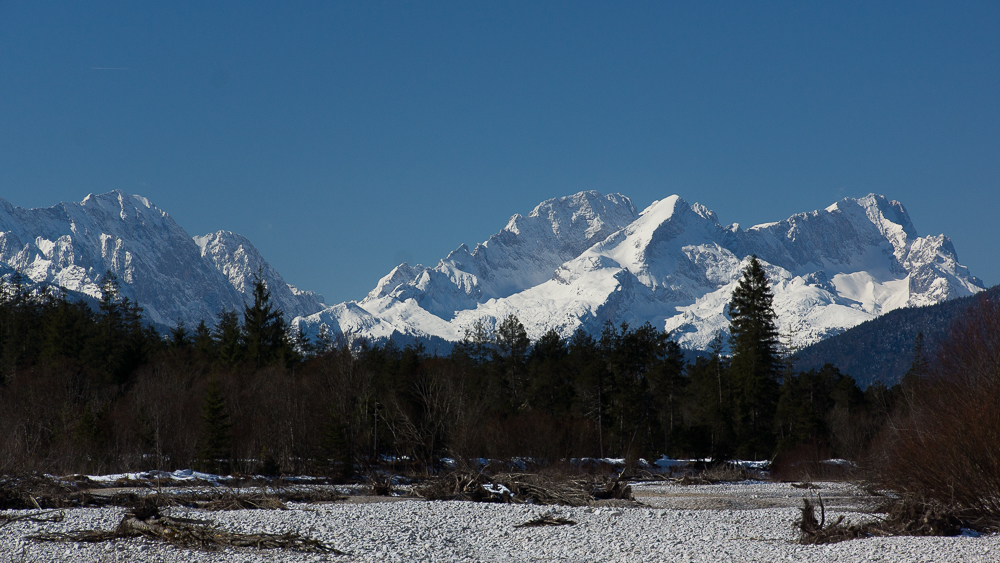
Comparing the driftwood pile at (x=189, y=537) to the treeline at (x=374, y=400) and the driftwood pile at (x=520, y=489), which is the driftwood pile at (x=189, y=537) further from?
the treeline at (x=374, y=400)

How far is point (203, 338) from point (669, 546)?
2422 inches

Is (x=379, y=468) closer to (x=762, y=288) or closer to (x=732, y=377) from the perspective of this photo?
(x=732, y=377)

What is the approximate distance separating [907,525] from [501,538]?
28.4 ft

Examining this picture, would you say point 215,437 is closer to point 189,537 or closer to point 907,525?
point 189,537

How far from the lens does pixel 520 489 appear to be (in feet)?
83.2

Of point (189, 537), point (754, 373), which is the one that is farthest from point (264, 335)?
point (189, 537)

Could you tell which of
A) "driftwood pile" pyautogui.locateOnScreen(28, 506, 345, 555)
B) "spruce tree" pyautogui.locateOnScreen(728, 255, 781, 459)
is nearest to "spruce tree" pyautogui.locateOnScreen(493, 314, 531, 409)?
"spruce tree" pyautogui.locateOnScreen(728, 255, 781, 459)

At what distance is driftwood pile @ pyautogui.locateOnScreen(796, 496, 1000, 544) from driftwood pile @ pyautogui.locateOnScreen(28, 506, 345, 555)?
9789 mm

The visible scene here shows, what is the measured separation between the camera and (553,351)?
235ft

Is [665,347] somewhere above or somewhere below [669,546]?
above

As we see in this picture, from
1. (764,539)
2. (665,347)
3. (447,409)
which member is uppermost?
(665,347)

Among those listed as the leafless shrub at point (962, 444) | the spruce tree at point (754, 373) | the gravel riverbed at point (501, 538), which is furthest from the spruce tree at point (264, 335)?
the leafless shrub at point (962, 444)

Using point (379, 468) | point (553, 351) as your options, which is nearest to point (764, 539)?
point (379, 468)

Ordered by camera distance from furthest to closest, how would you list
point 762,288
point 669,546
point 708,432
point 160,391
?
1. point 762,288
2. point 708,432
3. point 160,391
4. point 669,546
